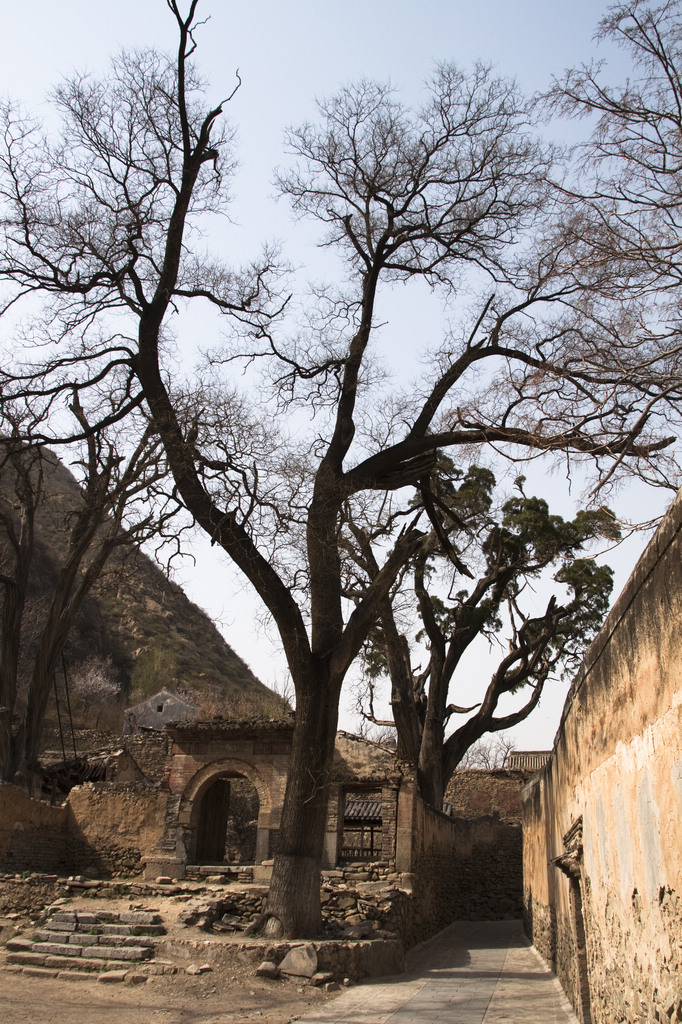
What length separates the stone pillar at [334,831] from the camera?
54.7ft

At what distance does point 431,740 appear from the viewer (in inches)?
803

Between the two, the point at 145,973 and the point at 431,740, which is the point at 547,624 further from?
the point at 145,973

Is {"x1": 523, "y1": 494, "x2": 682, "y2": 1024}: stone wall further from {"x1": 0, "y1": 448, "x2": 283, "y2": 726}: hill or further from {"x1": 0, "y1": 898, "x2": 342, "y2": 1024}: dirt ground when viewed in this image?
{"x1": 0, "y1": 448, "x2": 283, "y2": 726}: hill

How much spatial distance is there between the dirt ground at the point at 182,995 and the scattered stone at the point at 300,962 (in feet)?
0.35

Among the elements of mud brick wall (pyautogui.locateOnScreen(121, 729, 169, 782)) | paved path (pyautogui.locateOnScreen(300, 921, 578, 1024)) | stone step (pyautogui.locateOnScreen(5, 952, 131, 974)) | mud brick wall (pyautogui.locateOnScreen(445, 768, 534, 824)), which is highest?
mud brick wall (pyautogui.locateOnScreen(121, 729, 169, 782))

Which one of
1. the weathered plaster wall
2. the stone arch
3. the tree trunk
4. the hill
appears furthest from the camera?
the hill

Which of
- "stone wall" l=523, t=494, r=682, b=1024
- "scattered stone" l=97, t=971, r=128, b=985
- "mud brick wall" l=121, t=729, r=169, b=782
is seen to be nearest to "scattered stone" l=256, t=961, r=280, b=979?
"scattered stone" l=97, t=971, r=128, b=985

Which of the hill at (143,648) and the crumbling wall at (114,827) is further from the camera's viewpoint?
the hill at (143,648)

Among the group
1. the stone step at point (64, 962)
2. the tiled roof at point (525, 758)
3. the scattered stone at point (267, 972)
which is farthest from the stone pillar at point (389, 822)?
the tiled roof at point (525, 758)

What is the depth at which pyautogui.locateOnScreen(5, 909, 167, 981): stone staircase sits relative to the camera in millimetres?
9852

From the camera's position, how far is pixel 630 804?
544cm

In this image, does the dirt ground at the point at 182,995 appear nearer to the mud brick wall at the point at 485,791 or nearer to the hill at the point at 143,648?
the mud brick wall at the point at 485,791

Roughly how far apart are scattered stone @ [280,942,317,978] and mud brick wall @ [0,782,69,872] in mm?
7644

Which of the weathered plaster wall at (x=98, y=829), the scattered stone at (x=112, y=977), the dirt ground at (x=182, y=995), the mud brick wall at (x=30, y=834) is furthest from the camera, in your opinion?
the weathered plaster wall at (x=98, y=829)
